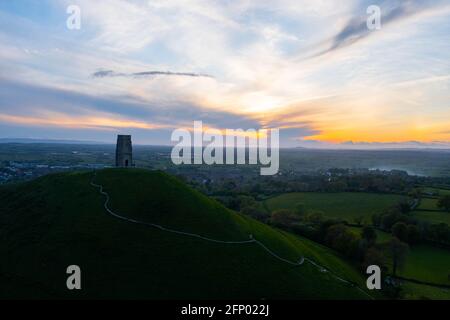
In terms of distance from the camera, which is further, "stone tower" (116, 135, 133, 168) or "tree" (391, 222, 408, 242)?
"tree" (391, 222, 408, 242)

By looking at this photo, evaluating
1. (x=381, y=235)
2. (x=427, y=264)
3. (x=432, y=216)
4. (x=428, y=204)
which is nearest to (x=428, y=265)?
(x=427, y=264)

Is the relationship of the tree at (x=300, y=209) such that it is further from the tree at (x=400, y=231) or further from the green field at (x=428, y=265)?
the green field at (x=428, y=265)

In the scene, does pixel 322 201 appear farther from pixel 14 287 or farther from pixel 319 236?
pixel 14 287

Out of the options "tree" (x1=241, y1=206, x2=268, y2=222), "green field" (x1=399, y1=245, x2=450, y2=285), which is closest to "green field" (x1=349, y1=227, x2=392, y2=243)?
"green field" (x1=399, y1=245, x2=450, y2=285)

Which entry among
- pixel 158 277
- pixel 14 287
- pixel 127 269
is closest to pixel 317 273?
pixel 158 277

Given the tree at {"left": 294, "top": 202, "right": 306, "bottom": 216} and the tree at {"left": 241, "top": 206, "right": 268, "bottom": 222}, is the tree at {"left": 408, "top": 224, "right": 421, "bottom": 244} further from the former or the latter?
the tree at {"left": 241, "top": 206, "right": 268, "bottom": 222}

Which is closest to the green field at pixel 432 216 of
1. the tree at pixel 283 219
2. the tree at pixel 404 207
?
the tree at pixel 404 207

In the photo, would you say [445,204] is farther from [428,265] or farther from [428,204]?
[428,265]
